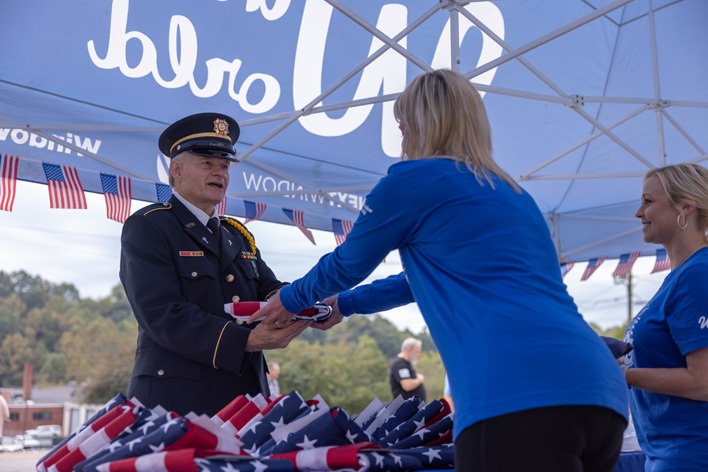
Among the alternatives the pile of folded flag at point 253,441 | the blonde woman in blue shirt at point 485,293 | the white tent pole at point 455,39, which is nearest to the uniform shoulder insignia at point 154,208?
the pile of folded flag at point 253,441

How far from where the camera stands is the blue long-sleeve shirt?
156 cm

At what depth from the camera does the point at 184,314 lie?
92.2 inches

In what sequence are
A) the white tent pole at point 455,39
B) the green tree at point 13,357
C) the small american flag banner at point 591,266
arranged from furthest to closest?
the green tree at point 13,357
the small american flag banner at point 591,266
the white tent pole at point 455,39

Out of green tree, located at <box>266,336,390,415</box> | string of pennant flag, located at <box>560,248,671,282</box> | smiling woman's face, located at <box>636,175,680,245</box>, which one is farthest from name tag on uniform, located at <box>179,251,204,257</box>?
green tree, located at <box>266,336,390,415</box>

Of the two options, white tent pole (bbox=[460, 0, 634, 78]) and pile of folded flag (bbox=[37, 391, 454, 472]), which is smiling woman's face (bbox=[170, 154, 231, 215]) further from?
white tent pole (bbox=[460, 0, 634, 78])

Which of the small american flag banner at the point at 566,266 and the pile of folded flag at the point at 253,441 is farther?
Result: the small american flag banner at the point at 566,266

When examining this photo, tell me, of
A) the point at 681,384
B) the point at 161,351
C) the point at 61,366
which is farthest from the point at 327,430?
the point at 61,366

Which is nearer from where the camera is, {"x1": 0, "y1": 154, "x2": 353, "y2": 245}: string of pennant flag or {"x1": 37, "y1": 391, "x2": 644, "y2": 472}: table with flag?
{"x1": 37, "y1": 391, "x2": 644, "y2": 472}: table with flag

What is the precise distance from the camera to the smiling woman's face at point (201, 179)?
2721 millimetres

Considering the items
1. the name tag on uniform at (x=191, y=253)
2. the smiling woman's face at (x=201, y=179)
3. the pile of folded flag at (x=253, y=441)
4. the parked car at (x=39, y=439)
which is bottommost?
the parked car at (x=39, y=439)

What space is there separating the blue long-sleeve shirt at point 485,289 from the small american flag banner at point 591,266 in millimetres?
6132

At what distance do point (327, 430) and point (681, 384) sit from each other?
3.54 ft

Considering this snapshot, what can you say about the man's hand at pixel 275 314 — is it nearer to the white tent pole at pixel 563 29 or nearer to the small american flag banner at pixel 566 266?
the white tent pole at pixel 563 29

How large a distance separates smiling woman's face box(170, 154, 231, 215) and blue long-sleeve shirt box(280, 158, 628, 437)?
1012 millimetres
